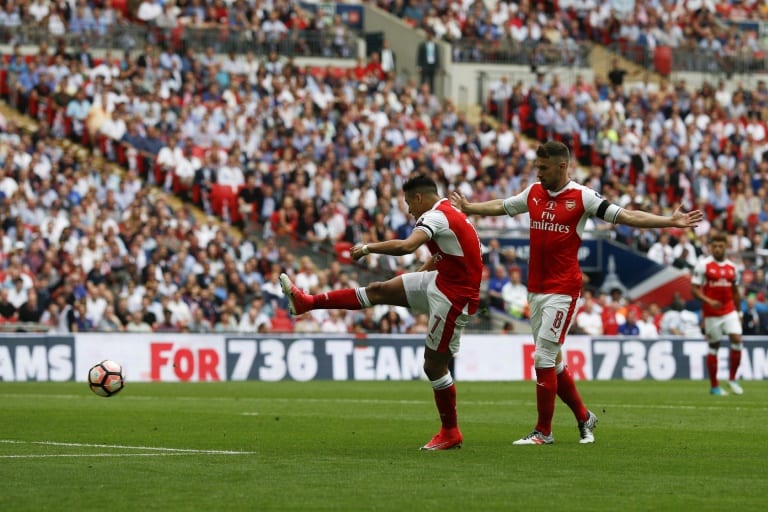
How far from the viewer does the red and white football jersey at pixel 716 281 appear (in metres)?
25.4

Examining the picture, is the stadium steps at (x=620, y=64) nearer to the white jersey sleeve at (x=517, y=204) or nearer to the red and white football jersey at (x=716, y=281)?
the red and white football jersey at (x=716, y=281)

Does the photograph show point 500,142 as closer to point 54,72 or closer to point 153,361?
point 54,72

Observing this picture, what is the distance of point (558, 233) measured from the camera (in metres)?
14.0

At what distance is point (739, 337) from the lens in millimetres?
25672

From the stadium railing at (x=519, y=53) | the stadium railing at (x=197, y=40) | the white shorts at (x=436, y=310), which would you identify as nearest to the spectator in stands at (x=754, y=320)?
the stadium railing at (x=519, y=53)

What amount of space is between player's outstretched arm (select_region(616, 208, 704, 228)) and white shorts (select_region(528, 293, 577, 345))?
3.20 feet

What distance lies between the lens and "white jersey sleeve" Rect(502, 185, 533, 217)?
14266 mm

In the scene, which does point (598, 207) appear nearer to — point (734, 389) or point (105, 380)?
point (105, 380)

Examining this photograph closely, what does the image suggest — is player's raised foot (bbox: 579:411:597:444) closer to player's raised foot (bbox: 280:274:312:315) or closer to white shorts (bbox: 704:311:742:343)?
player's raised foot (bbox: 280:274:312:315)

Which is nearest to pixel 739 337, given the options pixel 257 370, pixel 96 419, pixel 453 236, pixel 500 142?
pixel 257 370

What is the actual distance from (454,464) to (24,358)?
1797 cm

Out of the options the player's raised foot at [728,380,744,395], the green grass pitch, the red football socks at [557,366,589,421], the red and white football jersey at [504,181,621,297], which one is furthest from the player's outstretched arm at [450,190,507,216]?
the player's raised foot at [728,380,744,395]

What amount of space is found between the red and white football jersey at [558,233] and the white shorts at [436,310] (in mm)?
857

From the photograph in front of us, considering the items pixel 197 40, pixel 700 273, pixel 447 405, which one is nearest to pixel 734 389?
pixel 700 273
